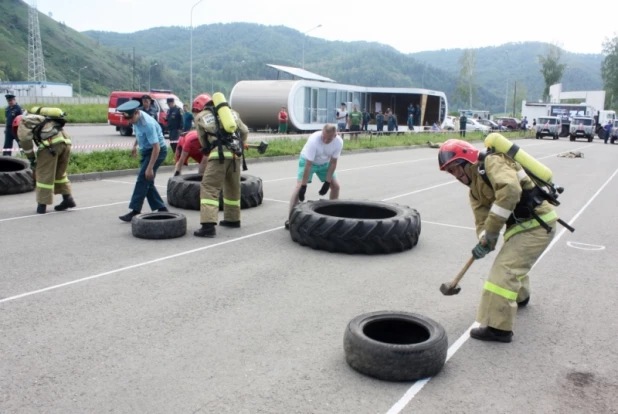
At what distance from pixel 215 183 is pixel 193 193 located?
2072 millimetres

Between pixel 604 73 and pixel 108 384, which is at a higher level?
pixel 604 73

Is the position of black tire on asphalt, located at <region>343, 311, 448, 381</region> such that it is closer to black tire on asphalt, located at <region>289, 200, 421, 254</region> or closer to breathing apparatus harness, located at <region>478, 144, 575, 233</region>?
breathing apparatus harness, located at <region>478, 144, 575, 233</region>

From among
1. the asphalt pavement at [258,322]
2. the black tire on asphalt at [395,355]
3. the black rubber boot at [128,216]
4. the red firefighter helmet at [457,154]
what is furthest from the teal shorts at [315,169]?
the black tire on asphalt at [395,355]

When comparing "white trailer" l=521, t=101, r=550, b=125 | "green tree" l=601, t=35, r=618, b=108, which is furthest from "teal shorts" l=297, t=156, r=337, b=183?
"green tree" l=601, t=35, r=618, b=108

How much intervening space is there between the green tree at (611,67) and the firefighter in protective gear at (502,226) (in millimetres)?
109801

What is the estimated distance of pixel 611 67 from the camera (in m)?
102

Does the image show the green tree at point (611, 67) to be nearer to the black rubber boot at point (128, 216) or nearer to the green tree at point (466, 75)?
the green tree at point (466, 75)

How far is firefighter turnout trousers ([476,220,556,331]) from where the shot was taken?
461 cm

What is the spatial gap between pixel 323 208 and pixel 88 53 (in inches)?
5104

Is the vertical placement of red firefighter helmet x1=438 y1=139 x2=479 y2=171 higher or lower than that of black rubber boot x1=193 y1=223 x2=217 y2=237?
higher

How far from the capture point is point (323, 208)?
855cm

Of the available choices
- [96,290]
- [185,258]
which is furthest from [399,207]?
[96,290]

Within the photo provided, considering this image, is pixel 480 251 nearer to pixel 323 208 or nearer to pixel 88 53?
pixel 323 208

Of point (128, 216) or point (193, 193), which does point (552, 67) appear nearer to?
point (193, 193)
